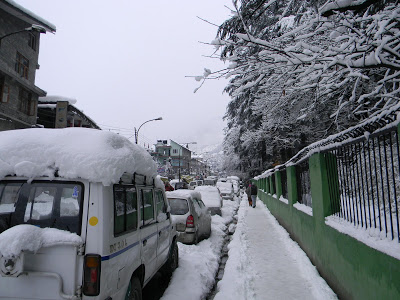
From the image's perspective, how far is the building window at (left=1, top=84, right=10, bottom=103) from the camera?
20516 millimetres

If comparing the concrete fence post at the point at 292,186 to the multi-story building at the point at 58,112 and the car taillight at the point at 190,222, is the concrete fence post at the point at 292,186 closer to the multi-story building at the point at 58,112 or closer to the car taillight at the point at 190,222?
the car taillight at the point at 190,222

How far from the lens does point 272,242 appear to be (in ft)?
27.4

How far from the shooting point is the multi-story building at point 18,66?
20.7m

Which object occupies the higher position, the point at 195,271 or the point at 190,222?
the point at 190,222

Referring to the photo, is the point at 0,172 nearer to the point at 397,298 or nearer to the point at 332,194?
the point at 397,298

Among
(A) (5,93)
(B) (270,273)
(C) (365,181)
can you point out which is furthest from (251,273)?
(A) (5,93)

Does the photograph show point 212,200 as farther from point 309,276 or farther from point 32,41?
point 32,41

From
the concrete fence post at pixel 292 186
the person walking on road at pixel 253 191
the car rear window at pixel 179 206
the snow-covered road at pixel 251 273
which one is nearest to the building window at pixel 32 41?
the person walking on road at pixel 253 191

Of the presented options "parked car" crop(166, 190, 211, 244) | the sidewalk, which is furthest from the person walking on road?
"parked car" crop(166, 190, 211, 244)

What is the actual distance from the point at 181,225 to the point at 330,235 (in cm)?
424

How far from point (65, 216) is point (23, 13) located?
26352 mm

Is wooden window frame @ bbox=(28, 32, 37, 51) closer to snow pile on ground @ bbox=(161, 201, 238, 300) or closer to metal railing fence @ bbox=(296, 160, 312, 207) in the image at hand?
snow pile on ground @ bbox=(161, 201, 238, 300)

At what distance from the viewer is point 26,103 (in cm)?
2414

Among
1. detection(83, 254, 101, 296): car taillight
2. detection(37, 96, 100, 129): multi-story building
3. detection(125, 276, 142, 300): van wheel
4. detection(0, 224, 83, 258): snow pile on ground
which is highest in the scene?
detection(37, 96, 100, 129): multi-story building
